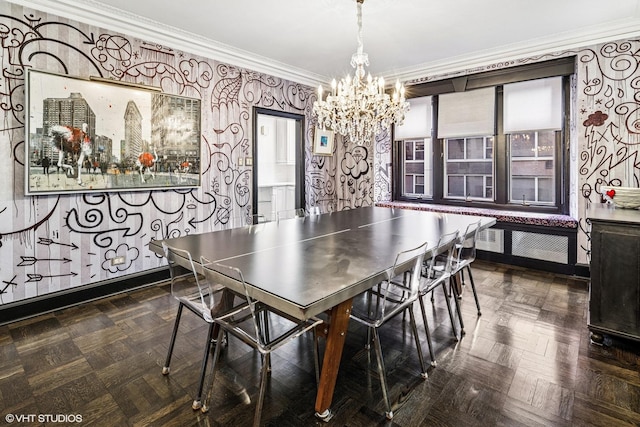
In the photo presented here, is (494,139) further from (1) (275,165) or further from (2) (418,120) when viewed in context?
(1) (275,165)

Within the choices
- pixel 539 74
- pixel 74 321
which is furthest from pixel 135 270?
pixel 539 74

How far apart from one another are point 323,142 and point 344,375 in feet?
13.7

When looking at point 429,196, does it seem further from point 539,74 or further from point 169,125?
point 169,125

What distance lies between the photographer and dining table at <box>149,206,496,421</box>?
60.4 inches

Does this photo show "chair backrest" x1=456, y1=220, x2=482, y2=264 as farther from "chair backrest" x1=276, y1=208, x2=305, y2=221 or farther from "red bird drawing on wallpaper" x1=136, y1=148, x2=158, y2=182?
"red bird drawing on wallpaper" x1=136, y1=148, x2=158, y2=182

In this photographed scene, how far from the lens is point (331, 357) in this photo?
5.85 ft

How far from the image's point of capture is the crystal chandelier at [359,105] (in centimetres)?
279

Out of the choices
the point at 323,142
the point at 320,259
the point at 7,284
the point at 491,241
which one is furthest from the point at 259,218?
the point at 491,241

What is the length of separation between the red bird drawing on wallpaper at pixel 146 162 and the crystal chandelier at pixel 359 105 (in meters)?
1.89

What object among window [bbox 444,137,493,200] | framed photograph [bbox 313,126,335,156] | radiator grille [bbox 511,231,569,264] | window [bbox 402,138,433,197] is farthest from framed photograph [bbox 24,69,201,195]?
radiator grille [bbox 511,231,569,264]

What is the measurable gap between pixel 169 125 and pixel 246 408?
3041 mm

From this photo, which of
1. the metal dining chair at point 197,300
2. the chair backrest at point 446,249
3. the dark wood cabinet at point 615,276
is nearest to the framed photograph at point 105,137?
the metal dining chair at point 197,300

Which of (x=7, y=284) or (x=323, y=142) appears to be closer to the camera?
(x=7, y=284)

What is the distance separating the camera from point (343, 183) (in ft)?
19.7
